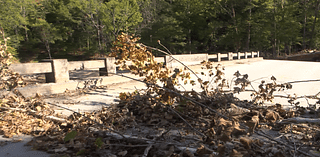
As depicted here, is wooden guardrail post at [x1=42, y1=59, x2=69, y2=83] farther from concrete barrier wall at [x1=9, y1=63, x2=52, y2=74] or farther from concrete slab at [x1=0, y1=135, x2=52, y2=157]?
concrete slab at [x1=0, y1=135, x2=52, y2=157]

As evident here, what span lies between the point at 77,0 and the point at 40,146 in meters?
37.5

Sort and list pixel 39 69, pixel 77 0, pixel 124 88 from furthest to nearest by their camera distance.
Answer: pixel 77 0 → pixel 124 88 → pixel 39 69

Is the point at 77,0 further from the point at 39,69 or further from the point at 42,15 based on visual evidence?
the point at 39,69

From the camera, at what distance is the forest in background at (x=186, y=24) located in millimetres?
33153

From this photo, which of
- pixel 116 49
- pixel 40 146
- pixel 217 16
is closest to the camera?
pixel 40 146

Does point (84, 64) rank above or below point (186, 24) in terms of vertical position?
below

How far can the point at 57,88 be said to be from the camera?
6.52 meters

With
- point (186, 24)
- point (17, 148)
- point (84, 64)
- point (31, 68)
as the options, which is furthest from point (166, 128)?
point (186, 24)

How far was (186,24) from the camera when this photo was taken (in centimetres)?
3919

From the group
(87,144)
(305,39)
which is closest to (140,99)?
(87,144)

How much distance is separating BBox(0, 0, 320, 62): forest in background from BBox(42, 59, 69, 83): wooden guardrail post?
78.2 feet

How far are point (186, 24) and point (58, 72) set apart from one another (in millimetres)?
34564

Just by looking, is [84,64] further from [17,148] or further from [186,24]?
[186,24]

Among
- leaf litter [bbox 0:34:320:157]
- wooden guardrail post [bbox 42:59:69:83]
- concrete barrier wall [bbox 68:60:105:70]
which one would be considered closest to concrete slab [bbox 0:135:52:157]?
leaf litter [bbox 0:34:320:157]
